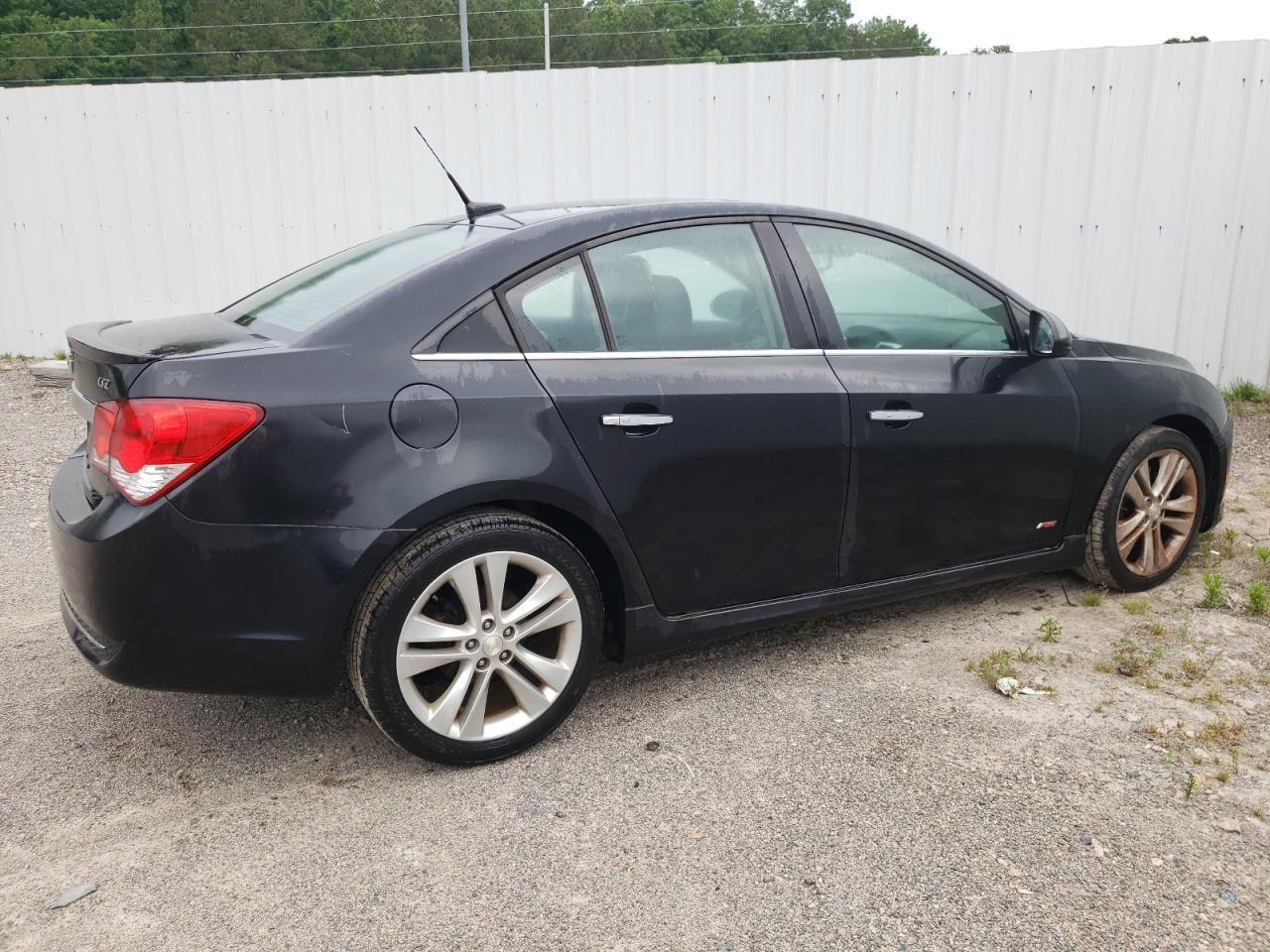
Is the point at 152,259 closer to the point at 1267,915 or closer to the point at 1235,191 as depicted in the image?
the point at 1235,191

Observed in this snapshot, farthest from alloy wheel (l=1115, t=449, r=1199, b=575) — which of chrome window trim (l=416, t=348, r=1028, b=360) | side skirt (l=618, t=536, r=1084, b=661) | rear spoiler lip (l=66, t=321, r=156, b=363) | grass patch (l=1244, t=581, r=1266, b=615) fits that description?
rear spoiler lip (l=66, t=321, r=156, b=363)

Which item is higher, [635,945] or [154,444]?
[154,444]

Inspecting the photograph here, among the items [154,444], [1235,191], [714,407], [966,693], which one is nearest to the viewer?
[154,444]

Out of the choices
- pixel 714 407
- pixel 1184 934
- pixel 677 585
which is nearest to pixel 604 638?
pixel 677 585

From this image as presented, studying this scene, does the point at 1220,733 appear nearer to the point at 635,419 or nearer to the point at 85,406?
the point at 635,419

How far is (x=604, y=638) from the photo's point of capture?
3.46m

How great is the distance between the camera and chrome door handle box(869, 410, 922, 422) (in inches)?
140

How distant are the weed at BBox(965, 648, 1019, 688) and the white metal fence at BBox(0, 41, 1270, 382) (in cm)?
476

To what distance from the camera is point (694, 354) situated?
3.34m

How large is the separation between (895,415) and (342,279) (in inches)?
72.2

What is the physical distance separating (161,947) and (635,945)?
1.04 meters

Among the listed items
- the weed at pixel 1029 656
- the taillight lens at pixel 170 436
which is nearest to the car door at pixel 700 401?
the weed at pixel 1029 656

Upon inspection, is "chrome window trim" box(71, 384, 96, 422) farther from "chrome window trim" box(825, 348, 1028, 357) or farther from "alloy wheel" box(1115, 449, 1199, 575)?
"alloy wheel" box(1115, 449, 1199, 575)

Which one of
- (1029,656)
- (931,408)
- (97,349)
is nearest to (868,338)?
(931,408)
